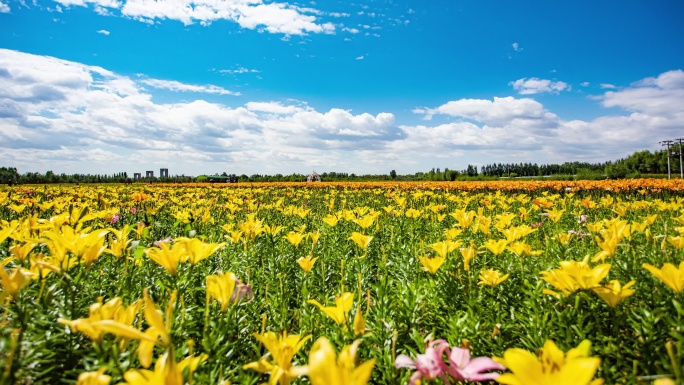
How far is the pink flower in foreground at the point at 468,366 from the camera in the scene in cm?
94

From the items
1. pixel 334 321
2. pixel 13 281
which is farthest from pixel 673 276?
pixel 13 281

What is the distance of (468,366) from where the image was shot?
1013 mm

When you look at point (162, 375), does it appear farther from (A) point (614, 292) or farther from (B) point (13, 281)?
(A) point (614, 292)

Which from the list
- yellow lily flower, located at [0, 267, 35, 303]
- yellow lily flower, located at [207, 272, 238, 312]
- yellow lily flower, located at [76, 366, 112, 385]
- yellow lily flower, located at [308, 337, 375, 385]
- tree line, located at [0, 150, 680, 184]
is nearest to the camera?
yellow lily flower, located at [308, 337, 375, 385]

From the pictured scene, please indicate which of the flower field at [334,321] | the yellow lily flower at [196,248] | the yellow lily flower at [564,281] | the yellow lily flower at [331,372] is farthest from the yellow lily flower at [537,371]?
the yellow lily flower at [196,248]

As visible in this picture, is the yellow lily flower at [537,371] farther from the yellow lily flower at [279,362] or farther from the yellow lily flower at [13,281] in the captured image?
the yellow lily flower at [13,281]

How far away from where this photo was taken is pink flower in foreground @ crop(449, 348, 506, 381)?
37.0 inches

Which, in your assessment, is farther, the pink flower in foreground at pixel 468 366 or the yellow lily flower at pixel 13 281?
the yellow lily flower at pixel 13 281

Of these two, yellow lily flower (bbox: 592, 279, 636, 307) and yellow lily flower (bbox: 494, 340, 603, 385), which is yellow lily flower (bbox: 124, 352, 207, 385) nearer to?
yellow lily flower (bbox: 494, 340, 603, 385)

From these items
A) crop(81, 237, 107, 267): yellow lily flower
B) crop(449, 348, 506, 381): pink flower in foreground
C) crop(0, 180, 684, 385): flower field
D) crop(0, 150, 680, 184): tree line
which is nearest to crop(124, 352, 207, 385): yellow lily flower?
crop(0, 180, 684, 385): flower field

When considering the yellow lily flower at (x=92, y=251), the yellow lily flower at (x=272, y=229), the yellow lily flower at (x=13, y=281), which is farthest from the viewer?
the yellow lily flower at (x=272, y=229)

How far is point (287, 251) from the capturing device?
14.4 ft

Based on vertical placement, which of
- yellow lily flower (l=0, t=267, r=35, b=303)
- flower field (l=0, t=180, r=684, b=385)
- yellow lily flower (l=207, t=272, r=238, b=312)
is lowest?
flower field (l=0, t=180, r=684, b=385)

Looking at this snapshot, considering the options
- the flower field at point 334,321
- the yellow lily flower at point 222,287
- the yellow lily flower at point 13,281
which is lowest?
the flower field at point 334,321
